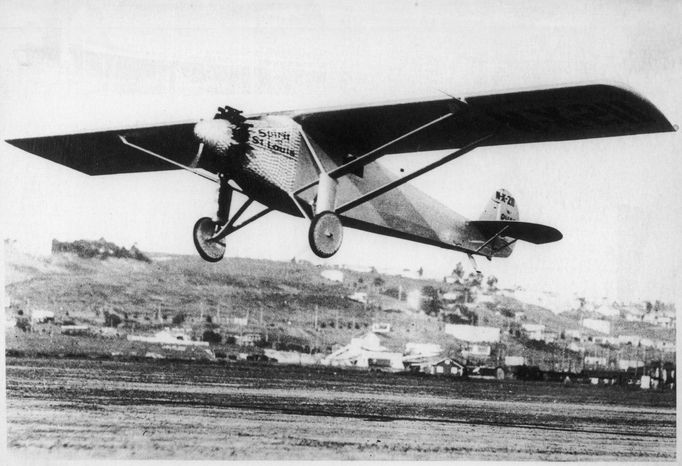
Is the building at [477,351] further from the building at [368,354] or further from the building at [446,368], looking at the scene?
the building at [368,354]

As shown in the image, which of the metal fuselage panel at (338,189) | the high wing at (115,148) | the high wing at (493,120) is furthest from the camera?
the high wing at (115,148)

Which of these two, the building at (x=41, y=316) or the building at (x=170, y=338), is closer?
the building at (x=41, y=316)

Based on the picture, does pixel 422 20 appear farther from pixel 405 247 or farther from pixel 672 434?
pixel 672 434

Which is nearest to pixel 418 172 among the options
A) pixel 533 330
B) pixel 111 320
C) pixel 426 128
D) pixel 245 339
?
pixel 426 128

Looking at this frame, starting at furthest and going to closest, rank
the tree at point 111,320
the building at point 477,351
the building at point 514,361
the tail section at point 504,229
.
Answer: the building at point 514,361, the building at point 477,351, the tail section at point 504,229, the tree at point 111,320

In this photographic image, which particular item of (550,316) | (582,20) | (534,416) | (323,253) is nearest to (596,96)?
(582,20)

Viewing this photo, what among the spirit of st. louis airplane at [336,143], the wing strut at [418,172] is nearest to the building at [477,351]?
the spirit of st. louis airplane at [336,143]

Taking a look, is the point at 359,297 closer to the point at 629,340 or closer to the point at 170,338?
the point at 170,338

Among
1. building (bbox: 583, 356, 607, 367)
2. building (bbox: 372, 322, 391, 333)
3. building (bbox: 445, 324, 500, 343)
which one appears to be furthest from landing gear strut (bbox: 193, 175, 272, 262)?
building (bbox: 583, 356, 607, 367)
